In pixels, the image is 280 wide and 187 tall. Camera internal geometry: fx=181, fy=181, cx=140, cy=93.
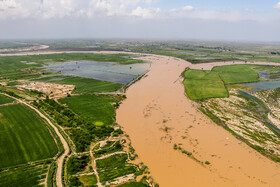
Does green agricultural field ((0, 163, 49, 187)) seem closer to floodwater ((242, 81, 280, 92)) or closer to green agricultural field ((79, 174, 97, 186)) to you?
green agricultural field ((79, 174, 97, 186))

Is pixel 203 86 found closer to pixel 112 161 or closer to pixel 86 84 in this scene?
pixel 86 84

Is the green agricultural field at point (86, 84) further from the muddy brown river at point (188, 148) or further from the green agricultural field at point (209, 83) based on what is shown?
the green agricultural field at point (209, 83)

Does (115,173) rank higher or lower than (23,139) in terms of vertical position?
lower

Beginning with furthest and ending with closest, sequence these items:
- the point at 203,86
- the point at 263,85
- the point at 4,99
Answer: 1. the point at 263,85
2. the point at 203,86
3. the point at 4,99

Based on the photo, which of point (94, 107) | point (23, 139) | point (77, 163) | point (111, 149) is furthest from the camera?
point (94, 107)

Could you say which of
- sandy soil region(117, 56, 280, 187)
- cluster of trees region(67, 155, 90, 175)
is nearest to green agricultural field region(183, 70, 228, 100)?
sandy soil region(117, 56, 280, 187)

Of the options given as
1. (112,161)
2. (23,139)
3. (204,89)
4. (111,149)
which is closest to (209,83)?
(204,89)
